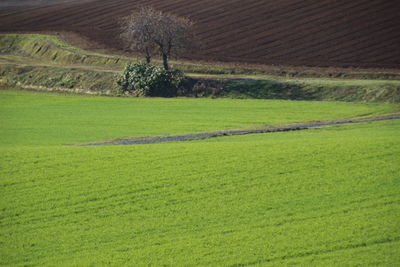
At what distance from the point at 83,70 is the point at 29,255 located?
45354 mm

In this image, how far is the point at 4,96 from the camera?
53.3m

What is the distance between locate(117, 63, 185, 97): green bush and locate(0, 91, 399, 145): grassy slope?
297cm

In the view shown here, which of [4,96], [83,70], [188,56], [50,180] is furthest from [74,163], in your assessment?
[188,56]

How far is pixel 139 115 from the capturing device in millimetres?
41812

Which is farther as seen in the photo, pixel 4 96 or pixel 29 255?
pixel 4 96

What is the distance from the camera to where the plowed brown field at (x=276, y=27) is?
57.4 m

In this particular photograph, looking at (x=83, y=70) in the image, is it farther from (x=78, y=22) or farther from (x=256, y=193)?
(x=256, y=193)

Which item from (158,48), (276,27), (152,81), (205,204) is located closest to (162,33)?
(158,48)

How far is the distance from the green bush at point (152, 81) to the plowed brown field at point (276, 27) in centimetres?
992

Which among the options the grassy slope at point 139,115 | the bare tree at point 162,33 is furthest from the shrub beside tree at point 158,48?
the grassy slope at point 139,115

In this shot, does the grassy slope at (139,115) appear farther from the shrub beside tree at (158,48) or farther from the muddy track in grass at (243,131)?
the shrub beside tree at (158,48)

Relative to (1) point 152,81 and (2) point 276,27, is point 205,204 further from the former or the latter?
(2) point 276,27

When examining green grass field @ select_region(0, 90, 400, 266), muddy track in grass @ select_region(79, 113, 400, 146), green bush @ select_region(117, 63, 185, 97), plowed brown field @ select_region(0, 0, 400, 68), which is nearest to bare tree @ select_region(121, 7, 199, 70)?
green bush @ select_region(117, 63, 185, 97)

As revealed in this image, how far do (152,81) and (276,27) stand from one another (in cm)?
2187
